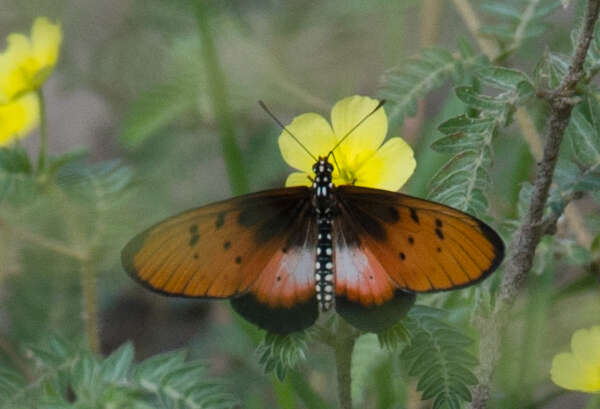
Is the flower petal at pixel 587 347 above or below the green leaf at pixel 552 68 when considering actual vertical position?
below

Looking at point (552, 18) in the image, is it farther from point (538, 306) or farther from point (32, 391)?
point (32, 391)

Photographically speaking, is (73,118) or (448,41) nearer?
(448,41)

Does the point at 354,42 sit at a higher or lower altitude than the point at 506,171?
higher

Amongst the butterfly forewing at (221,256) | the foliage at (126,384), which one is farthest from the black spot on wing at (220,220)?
the foliage at (126,384)

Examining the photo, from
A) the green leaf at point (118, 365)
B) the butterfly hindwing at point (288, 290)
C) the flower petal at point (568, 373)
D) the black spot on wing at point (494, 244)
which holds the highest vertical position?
the black spot on wing at point (494, 244)

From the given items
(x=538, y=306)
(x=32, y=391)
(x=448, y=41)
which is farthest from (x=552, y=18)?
(x=32, y=391)

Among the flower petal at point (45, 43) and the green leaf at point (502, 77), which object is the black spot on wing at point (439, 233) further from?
the flower petal at point (45, 43)
